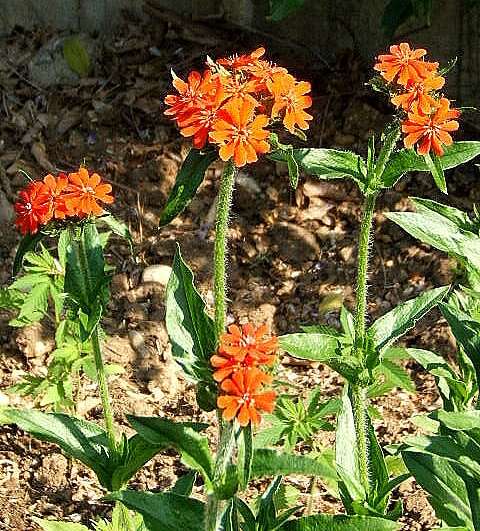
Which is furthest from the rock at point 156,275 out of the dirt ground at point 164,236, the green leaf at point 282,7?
the green leaf at point 282,7

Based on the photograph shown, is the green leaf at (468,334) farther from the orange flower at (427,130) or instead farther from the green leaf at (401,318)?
the orange flower at (427,130)

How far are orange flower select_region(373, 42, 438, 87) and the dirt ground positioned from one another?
136cm

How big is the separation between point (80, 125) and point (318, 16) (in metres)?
1.24

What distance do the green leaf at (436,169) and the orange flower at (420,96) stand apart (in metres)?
0.10

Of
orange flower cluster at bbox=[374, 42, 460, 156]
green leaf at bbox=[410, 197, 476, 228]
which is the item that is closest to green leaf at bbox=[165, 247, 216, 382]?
orange flower cluster at bbox=[374, 42, 460, 156]

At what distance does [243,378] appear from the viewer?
147 cm

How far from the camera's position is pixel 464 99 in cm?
420

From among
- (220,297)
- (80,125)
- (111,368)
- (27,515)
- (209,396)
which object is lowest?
A: (27,515)

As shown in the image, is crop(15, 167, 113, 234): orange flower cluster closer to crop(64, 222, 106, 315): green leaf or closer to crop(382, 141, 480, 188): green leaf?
crop(64, 222, 106, 315): green leaf

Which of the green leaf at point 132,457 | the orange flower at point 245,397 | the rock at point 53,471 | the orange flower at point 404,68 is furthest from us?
the rock at point 53,471

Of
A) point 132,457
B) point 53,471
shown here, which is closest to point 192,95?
point 132,457

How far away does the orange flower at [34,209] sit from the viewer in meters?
1.89

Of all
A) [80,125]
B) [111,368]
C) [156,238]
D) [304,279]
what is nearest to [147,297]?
[156,238]

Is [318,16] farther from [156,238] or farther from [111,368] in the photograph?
[111,368]
